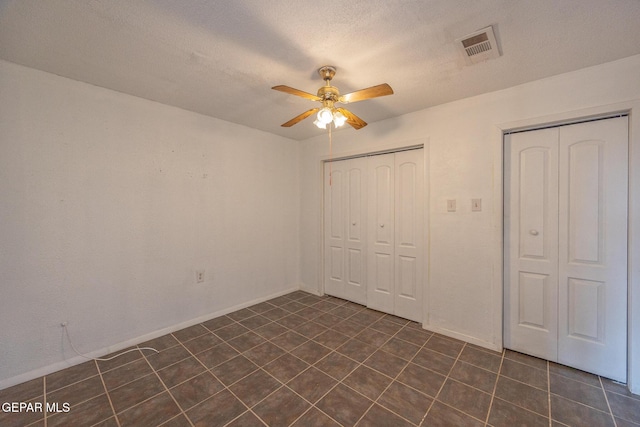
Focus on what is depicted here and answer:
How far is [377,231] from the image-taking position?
3.34m

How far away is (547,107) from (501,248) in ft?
4.18

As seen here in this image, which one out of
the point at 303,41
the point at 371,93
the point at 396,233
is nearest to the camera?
the point at 303,41

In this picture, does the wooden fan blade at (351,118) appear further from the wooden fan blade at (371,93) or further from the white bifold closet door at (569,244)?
the white bifold closet door at (569,244)

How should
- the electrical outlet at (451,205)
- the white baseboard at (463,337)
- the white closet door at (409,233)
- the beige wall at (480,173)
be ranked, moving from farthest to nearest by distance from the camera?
the white closet door at (409,233), the electrical outlet at (451,205), the white baseboard at (463,337), the beige wall at (480,173)

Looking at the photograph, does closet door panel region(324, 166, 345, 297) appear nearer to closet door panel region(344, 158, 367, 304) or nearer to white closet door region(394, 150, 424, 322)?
closet door panel region(344, 158, 367, 304)

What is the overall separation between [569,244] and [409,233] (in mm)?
1384

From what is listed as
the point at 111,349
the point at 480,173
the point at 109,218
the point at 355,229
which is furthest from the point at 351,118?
the point at 111,349

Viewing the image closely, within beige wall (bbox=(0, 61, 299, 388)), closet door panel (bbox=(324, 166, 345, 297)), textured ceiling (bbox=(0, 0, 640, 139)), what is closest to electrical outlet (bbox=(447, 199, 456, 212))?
textured ceiling (bbox=(0, 0, 640, 139))

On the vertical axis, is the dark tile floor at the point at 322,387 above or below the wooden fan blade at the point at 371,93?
below

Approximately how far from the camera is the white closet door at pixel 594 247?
195 centimetres

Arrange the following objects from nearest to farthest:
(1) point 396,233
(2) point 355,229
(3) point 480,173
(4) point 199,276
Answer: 1. (3) point 480,173
2. (4) point 199,276
3. (1) point 396,233
4. (2) point 355,229

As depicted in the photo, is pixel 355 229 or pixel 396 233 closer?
pixel 396 233

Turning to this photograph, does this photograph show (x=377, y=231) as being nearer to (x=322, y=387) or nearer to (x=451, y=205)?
(x=451, y=205)

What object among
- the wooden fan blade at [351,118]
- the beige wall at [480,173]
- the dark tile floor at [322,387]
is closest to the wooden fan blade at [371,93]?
the wooden fan blade at [351,118]
